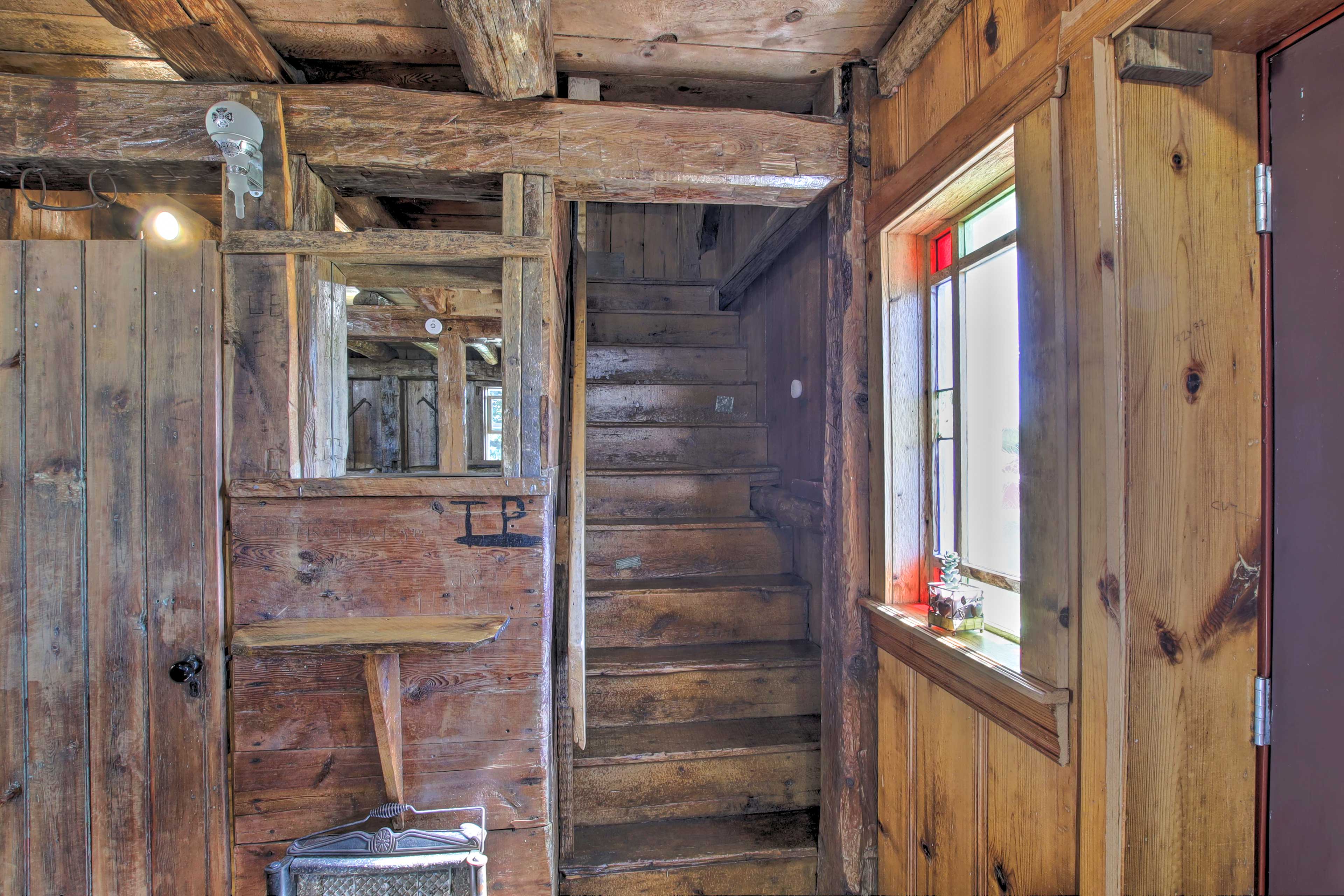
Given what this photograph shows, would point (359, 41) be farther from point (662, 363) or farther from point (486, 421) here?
point (486, 421)

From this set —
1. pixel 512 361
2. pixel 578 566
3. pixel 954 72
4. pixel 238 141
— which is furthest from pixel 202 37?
pixel 954 72

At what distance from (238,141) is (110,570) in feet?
3.33

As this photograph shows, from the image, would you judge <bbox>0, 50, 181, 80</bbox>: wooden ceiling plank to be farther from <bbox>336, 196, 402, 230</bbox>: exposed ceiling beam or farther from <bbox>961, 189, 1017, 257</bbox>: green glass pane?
<bbox>961, 189, 1017, 257</bbox>: green glass pane

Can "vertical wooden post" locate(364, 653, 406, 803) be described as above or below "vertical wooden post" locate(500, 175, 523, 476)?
below

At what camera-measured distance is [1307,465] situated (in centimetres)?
91

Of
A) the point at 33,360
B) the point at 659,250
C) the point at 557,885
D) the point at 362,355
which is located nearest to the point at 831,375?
the point at 557,885

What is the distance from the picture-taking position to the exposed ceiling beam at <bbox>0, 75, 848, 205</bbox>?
1415mm

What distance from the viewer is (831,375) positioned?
1808 millimetres

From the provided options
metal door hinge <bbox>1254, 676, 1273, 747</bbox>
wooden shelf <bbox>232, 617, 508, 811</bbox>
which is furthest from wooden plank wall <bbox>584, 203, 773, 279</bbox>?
metal door hinge <bbox>1254, 676, 1273, 747</bbox>

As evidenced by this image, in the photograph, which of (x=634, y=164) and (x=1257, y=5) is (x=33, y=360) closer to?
(x=634, y=164)

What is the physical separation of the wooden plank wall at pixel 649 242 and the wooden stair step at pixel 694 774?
273 cm

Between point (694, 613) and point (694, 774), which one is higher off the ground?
point (694, 613)

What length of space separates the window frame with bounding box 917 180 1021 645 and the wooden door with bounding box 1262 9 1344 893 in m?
0.42

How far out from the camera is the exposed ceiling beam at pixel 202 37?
1.24 meters
